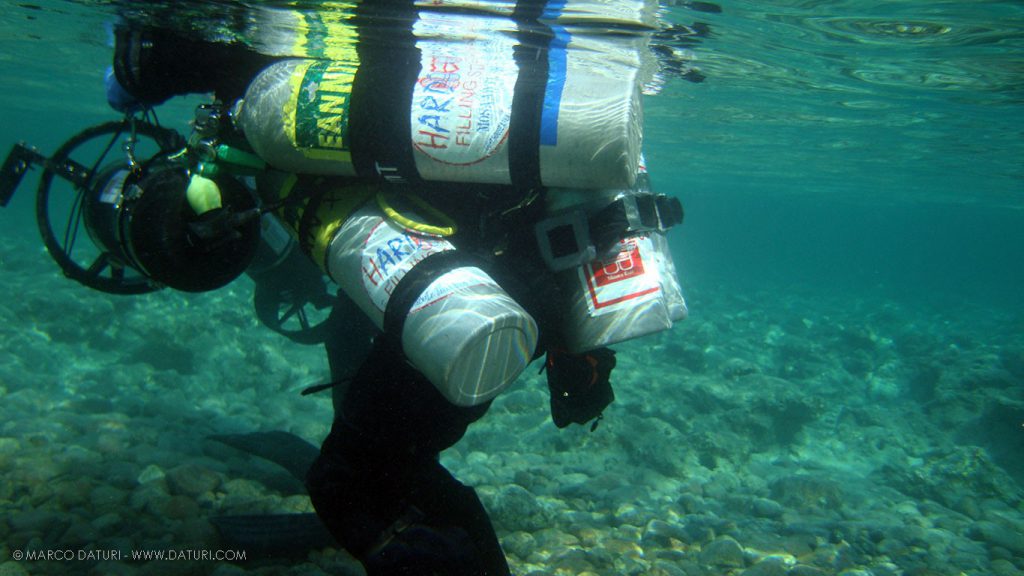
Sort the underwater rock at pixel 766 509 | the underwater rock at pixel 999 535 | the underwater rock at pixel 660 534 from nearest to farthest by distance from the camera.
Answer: the underwater rock at pixel 660 534 < the underwater rock at pixel 999 535 < the underwater rock at pixel 766 509

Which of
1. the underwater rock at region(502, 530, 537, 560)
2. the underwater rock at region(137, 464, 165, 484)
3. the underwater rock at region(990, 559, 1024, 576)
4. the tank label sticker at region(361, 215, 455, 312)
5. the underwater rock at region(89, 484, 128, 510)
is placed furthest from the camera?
the underwater rock at region(990, 559, 1024, 576)

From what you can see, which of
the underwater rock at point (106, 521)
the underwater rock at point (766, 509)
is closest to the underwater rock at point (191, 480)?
the underwater rock at point (106, 521)

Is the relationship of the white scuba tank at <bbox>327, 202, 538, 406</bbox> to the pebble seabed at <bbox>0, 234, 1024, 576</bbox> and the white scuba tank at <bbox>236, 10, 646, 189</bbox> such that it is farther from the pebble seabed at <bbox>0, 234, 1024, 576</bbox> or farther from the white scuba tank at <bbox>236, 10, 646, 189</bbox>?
the pebble seabed at <bbox>0, 234, 1024, 576</bbox>

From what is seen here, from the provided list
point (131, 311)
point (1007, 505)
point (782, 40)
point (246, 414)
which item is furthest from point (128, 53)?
point (1007, 505)

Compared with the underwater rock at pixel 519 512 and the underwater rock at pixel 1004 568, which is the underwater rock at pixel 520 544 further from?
the underwater rock at pixel 1004 568

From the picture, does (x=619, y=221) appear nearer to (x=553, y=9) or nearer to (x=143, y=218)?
(x=143, y=218)

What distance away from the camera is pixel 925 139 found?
18281 millimetres

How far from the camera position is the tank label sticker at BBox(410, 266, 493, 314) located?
2209 mm

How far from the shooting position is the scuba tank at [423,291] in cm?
211

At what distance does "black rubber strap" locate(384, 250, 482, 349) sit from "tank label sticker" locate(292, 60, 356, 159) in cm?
74

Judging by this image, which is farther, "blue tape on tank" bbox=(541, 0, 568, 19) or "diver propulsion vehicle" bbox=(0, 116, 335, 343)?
"blue tape on tank" bbox=(541, 0, 568, 19)

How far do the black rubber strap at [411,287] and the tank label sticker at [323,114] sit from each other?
0.74m

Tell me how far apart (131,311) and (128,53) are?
12.2 metres

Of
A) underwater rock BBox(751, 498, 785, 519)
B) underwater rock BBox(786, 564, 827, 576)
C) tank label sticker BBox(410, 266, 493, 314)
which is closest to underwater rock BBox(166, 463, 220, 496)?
tank label sticker BBox(410, 266, 493, 314)
